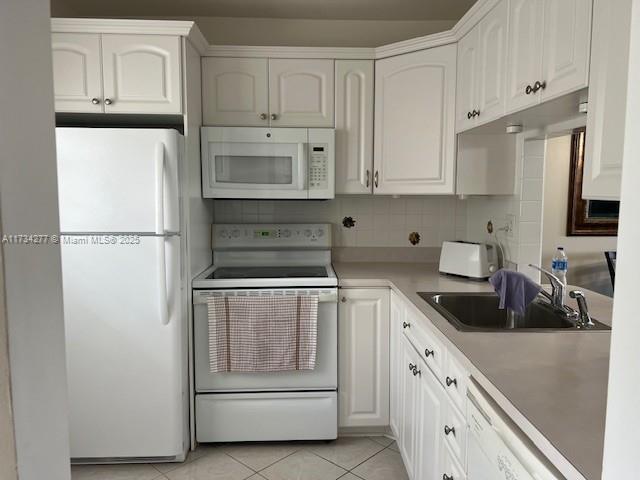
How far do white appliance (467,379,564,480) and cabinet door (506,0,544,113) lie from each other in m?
1.05

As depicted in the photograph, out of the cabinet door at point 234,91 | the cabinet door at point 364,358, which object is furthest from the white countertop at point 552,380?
the cabinet door at point 234,91

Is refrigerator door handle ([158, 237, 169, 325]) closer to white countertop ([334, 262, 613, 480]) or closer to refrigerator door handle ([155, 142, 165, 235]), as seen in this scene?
refrigerator door handle ([155, 142, 165, 235])

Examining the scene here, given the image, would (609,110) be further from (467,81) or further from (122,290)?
(122,290)

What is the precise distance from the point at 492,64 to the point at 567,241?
143cm

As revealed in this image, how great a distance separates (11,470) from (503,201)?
239cm

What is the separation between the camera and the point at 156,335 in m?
2.10

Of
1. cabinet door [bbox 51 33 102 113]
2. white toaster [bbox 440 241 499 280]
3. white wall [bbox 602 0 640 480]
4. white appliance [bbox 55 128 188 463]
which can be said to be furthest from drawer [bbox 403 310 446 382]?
cabinet door [bbox 51 33 102 113]

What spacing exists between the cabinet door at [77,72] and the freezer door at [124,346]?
0.67 meters

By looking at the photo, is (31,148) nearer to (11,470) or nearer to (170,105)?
(11,470)

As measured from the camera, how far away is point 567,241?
2.81 m

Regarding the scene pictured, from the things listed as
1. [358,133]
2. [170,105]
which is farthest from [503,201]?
[170,105]

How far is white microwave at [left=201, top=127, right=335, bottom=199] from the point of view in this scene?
2480 millimetres

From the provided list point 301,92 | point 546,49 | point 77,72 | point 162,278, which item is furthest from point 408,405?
point 77,72

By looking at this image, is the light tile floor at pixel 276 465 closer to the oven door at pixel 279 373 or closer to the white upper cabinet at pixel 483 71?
the oven door at pixel 279 373
